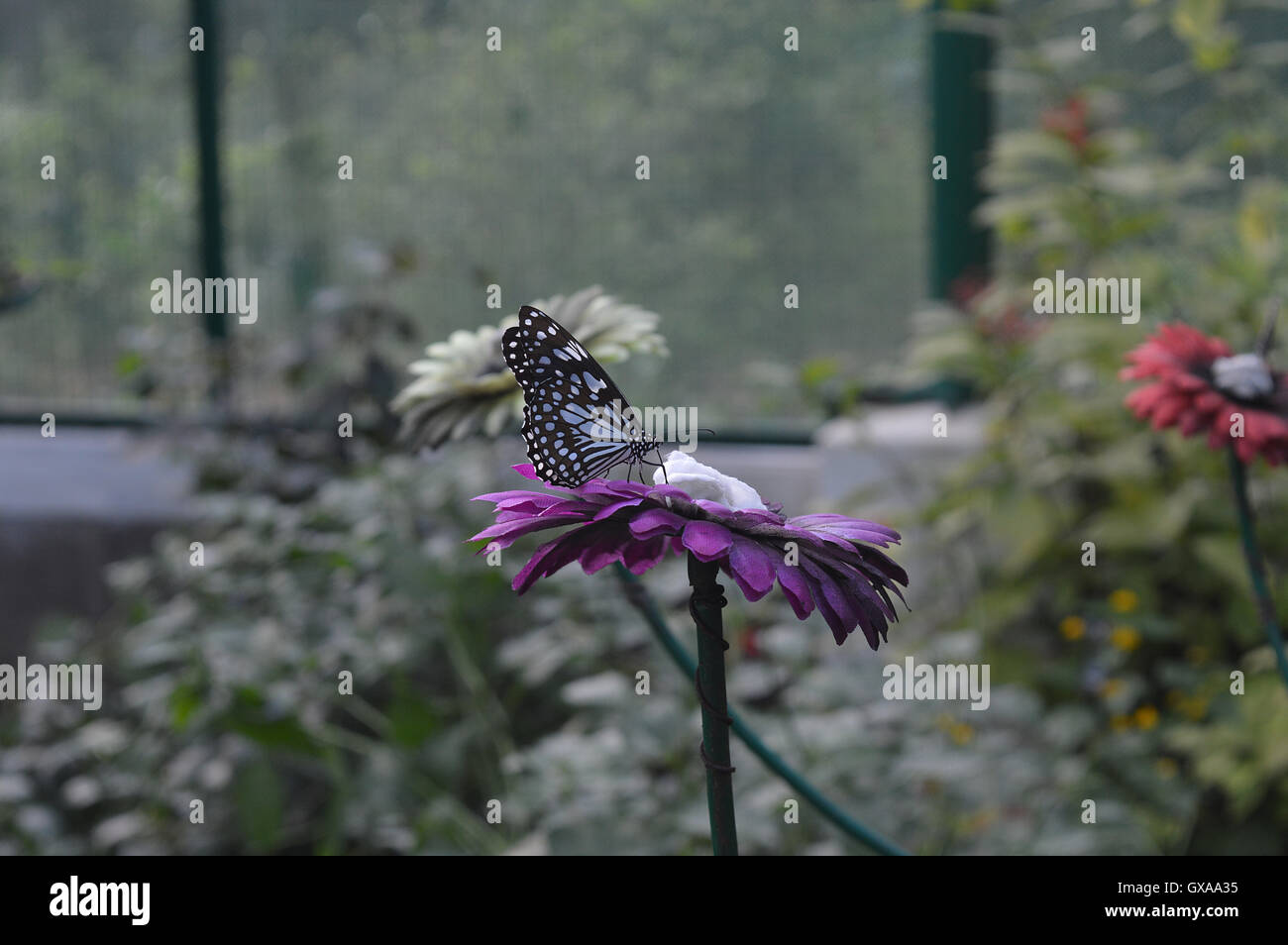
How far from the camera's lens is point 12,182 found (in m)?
3.60

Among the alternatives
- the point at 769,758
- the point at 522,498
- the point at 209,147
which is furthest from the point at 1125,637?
the point at 209,147

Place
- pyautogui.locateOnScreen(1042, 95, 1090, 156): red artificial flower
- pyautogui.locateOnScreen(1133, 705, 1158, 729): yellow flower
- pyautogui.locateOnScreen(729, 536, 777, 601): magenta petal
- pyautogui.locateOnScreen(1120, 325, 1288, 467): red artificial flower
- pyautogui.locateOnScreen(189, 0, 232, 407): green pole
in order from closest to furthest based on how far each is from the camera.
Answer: pyautogui.locateOnScreen(729, 536, 777, 601): magenta petal, pyautogui.locateOnScreen(1120, 325, 1288, 467): red artificial flower, pyautogui.locateOnScreen(1133, 705, 1158, 729): yellow flower, pyautogui.locateOnScreen(1042, 95, 1090, 156): red artificial flower, pyautogui.locateOnScreen(189, 0, 232, 407): green pole

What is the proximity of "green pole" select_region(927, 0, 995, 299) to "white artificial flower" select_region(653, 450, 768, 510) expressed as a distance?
98.4 inches

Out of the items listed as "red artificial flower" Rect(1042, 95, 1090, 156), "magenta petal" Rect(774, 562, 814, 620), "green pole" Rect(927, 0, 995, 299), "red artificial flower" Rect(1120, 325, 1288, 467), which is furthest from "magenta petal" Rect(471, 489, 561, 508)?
"green pole" Rect(927, 0, 995, 299)

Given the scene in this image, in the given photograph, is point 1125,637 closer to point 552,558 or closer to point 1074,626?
point 1074,626

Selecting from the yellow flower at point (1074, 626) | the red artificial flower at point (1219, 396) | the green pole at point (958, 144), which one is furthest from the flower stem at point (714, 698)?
the green pole at point (958, 144)

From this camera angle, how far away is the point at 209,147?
341 cm

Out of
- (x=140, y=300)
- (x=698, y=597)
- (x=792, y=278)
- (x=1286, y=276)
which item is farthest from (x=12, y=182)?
(x=698, y=597)

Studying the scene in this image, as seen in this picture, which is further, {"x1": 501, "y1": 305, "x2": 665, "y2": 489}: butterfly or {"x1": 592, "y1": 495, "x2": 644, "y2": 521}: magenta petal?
{"x1": 501, "y1": 305, "x2": 665, "y2": 489}: butterfly

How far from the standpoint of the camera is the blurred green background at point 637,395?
195 centimetres

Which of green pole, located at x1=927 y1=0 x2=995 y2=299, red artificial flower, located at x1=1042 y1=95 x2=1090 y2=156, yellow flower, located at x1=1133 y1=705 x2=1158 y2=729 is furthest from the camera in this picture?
green pole, located at x1=927 y1=0 x2=995 y2=299

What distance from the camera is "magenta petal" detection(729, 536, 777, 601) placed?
0.50 metres

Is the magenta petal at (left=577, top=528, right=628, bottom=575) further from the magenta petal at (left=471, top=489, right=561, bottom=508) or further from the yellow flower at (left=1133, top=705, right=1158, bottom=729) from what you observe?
the yellow flower at (left=1133, top=705, right=1158, bottom=729)

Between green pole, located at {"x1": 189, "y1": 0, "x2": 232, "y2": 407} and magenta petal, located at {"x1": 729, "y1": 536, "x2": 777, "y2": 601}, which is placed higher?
green pole, located at {"x1": 189, "y1": 0, "x2": 232, "y2": 407}
